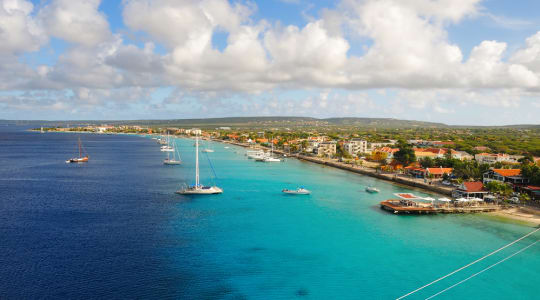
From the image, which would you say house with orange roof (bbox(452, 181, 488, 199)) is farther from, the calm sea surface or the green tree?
the green tree

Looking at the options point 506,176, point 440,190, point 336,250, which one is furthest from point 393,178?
point 336,250

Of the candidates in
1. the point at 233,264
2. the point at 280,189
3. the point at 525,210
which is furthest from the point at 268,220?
the point at 525,210

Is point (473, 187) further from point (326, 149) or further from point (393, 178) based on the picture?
point (326, 149)

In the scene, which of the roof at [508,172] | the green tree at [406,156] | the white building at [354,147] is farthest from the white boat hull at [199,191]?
the white building at [354,147]

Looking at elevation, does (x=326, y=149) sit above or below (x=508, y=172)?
below

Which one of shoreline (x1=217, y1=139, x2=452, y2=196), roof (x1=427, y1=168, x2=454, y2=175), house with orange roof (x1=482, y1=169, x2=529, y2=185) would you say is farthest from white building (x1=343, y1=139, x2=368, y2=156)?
house with orange roof (x1=482, y1=169, x2=529, y2=185)

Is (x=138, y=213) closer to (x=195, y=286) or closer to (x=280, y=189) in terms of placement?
(x=195, y=286)
